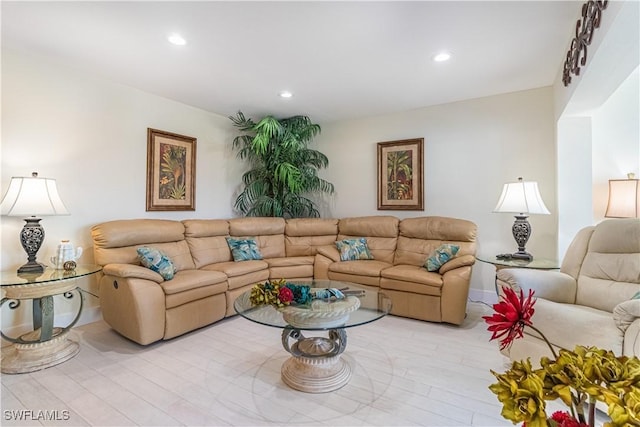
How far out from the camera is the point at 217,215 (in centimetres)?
452

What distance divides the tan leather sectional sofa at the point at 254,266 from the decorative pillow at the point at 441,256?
0.06 m

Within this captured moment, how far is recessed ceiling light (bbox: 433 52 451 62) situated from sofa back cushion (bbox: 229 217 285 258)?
2.84m

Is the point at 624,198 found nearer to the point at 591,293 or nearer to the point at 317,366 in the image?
the point at 591,293

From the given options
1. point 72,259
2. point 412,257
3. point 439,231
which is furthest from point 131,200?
point 439,231

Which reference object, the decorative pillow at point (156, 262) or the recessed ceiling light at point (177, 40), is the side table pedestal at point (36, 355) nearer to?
the decorative pillow at point (156, 262)

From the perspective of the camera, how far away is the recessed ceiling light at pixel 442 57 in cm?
269

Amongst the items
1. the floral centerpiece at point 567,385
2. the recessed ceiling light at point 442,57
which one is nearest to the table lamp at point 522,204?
the recessed ceiling light at point 442,57

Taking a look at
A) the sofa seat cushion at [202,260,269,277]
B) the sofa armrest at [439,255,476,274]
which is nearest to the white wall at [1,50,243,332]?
the sofa seat cushion at [202,260,269,277]

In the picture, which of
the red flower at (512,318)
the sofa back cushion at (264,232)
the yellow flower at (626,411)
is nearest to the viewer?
the yellow flower at (626,411)

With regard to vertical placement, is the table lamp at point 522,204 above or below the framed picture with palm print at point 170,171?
below

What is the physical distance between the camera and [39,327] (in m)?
2.48

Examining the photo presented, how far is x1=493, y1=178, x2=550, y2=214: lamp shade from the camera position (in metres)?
2.89

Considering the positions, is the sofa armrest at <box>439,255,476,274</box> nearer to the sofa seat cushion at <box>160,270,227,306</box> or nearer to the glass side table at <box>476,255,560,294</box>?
the glass side table at <box>476,255,560,294</box>

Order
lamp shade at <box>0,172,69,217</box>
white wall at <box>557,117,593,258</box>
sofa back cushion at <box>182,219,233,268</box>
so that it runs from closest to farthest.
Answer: lamp shade at <box>0,172,69,217</box> → white wall at <box>557,117,593,258</box> → sofa back cushion at <box>182,219,233,268</box>
